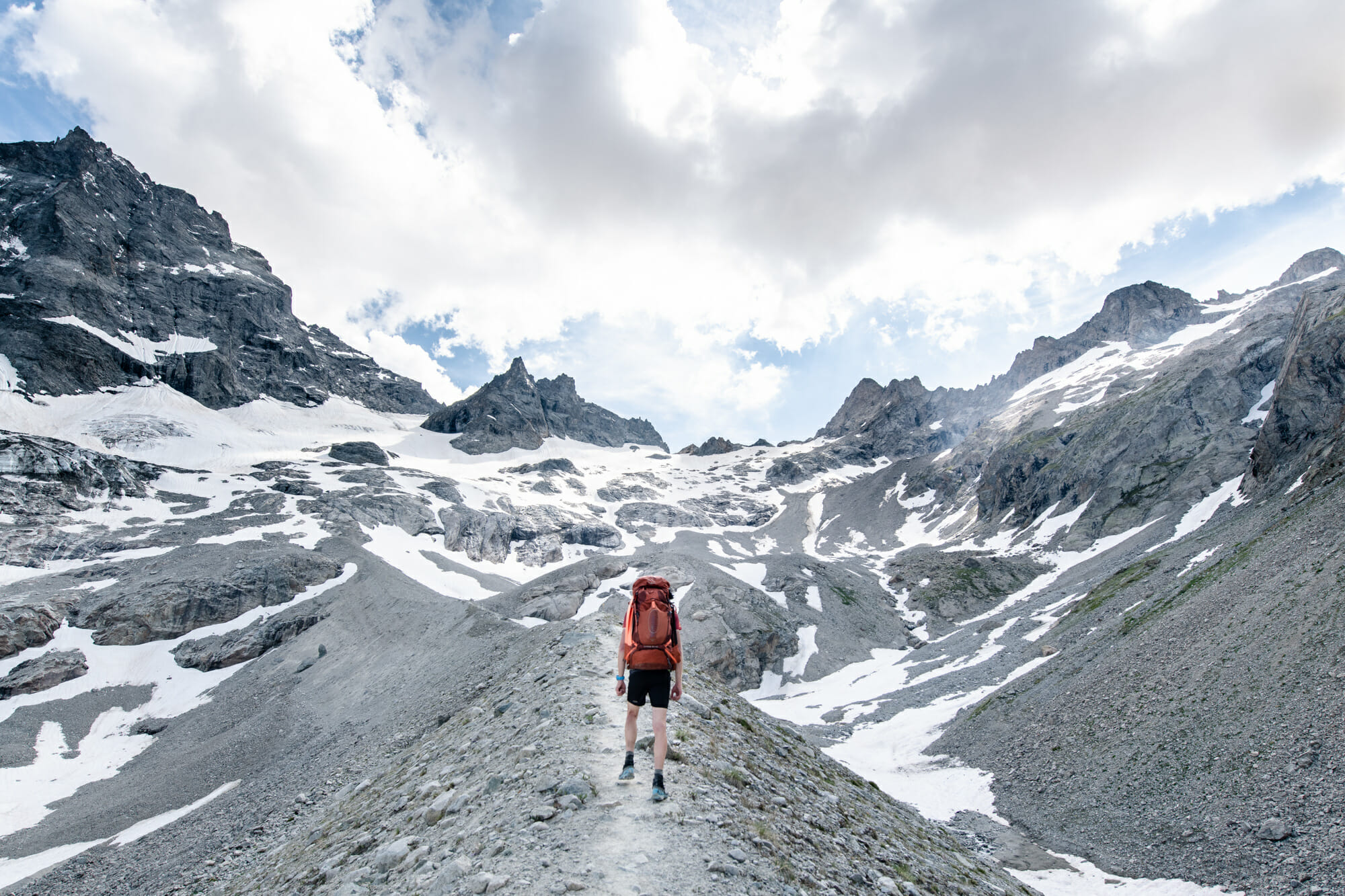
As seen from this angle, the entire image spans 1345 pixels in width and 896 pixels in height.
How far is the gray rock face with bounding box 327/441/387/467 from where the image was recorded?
463 ft

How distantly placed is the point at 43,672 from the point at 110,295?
539 feet

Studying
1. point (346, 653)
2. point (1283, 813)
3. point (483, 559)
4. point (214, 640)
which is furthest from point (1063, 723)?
point (483, 559)

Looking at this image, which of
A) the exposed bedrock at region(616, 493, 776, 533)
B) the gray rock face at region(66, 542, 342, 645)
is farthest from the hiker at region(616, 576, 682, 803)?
the exposed bedrock at region(616, 493, 776, 533)

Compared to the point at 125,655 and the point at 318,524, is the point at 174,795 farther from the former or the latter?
the point at 318,524

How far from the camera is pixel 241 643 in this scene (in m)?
57.1

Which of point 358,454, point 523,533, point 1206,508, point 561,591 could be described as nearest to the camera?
point 1206,508

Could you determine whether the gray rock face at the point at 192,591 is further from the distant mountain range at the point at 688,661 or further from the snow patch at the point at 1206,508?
the snow patch at the point at 1206,508

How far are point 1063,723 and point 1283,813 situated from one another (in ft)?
42.6

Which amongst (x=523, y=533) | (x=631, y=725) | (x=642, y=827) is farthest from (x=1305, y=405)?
(x=523, y=533)

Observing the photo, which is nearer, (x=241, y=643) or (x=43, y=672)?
(x=43, y=672)

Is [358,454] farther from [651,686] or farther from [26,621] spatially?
[651,686]

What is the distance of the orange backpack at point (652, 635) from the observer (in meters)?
8.43

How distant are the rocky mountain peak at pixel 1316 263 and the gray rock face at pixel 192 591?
29178 cm

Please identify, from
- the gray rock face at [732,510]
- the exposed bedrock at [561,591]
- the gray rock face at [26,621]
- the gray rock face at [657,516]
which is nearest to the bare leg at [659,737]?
the exposed bedrock at [561,591]
